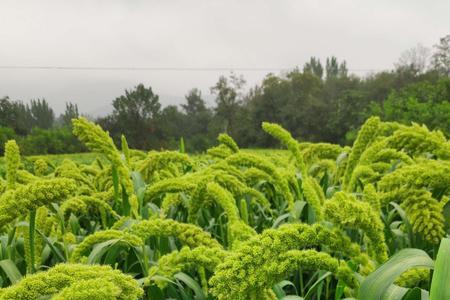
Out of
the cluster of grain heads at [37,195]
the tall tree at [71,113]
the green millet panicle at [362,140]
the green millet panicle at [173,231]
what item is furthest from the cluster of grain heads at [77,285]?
the green millet panicle at [362,140]

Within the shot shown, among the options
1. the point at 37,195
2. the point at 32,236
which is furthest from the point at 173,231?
the point at 32,236

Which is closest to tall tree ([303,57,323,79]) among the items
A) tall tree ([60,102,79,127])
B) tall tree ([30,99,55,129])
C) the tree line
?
the tree line

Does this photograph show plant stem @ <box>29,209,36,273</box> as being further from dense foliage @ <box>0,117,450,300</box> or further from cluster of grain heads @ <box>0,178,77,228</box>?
cluster of grain heads @ <box>0,178,77,228</box>

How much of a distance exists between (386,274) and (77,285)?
0.59 m

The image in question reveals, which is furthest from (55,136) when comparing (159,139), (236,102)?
(236,102)

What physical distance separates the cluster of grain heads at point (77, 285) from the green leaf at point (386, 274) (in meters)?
0.45

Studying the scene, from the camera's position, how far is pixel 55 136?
45688mm

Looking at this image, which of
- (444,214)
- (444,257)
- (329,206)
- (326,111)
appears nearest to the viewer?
(444,257)

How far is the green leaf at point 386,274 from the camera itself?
0.87m

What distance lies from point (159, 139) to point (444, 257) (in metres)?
61.2

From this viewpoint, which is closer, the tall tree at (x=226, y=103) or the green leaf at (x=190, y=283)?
the green leaf at (x=190, y=283)

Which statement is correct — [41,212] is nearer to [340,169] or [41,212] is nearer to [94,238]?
[94,238]

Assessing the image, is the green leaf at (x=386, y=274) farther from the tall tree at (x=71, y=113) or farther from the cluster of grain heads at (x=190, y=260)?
the tall tree at (x=71, y=113)

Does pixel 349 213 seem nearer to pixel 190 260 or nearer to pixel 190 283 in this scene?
pixel 190 260
